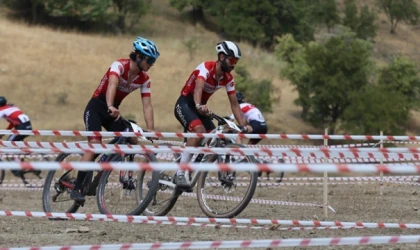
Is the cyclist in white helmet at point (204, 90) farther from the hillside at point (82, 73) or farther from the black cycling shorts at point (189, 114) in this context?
the hillside at point (82, 73)

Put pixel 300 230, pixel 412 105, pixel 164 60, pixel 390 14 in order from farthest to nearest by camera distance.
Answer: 1. pixel 390 14
2. pixel 412 105
3. pixel 164 60
4. pixel 300 230

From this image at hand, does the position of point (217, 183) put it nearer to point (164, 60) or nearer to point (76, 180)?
point (76, 180)

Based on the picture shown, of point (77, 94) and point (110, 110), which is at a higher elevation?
point (110, 110)

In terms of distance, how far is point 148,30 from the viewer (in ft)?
235

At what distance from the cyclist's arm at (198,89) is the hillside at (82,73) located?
2578 centimetres

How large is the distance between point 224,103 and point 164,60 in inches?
383

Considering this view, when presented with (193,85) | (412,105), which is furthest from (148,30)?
(193,85)

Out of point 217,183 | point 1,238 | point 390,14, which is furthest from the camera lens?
point 390,14

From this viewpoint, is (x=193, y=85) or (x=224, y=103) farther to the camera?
(x=224, y=103)

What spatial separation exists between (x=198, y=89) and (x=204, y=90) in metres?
0.39

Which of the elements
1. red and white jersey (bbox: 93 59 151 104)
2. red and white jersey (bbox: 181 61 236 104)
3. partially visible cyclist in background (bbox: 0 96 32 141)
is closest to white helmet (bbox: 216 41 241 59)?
red and white jersey (bbox: 181 61 236 104)

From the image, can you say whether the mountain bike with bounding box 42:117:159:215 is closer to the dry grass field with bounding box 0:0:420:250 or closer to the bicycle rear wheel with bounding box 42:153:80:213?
the bicycle rear wheel with bounding box 42:153:80:213

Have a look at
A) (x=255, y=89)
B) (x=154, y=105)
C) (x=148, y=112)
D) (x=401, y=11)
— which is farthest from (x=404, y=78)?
(x=148, y=112)

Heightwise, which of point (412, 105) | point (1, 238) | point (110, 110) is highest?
point (110, 110)
